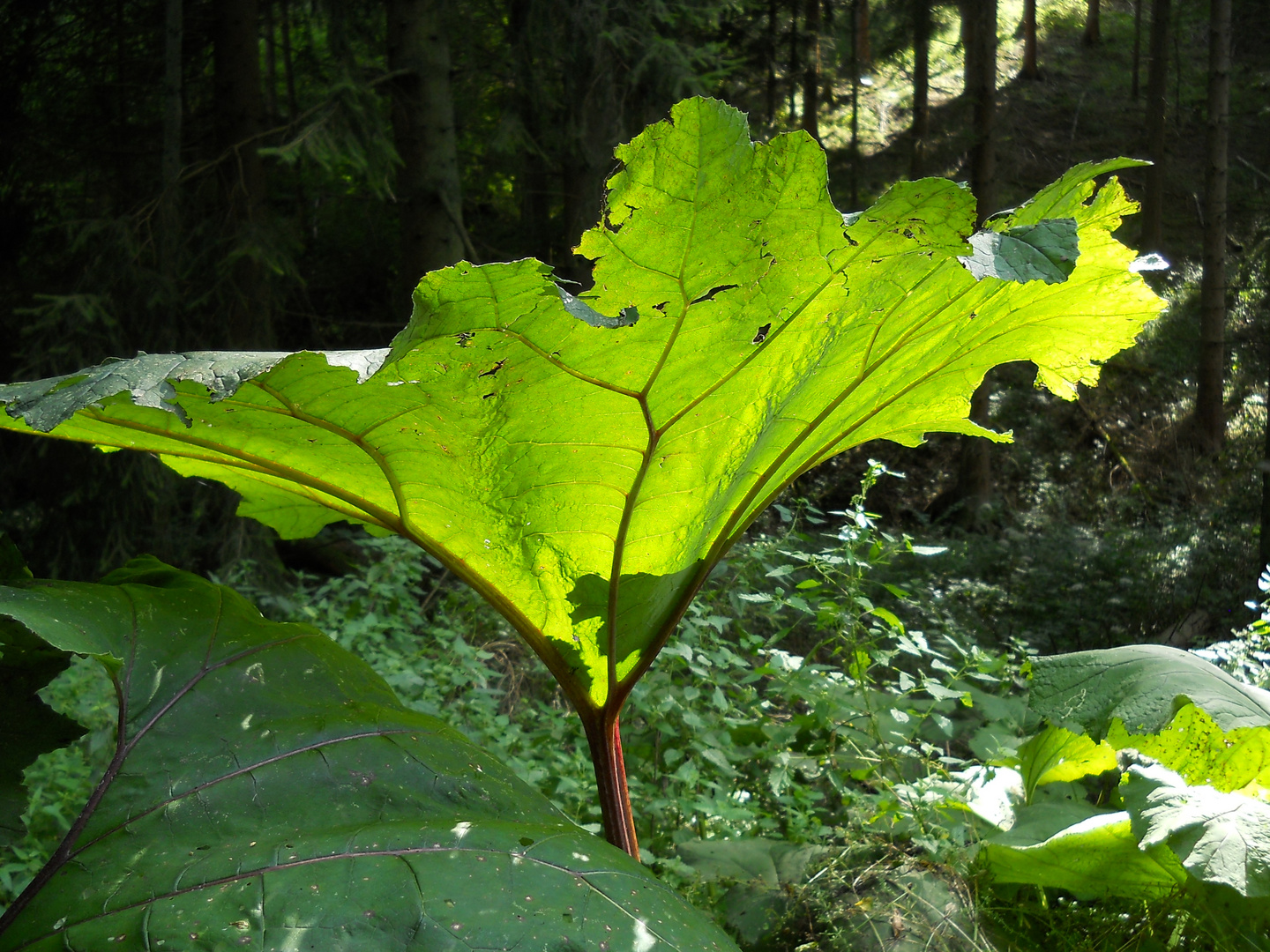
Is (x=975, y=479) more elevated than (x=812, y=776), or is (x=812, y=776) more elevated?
(x=812, y=776)

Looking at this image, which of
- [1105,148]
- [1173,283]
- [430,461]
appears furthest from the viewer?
[1105,148]

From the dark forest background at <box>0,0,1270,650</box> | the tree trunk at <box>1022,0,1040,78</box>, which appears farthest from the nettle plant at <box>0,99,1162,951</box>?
the tree trunk at <box>1022,0,1040,78</box>

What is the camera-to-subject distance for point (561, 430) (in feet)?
3.23

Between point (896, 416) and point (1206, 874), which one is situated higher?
point (896, 416)

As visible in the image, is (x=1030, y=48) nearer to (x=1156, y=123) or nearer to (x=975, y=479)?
(x=1156, y=123)

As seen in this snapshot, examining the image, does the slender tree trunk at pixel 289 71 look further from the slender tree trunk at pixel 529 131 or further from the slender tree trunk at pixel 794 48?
the slender tree trunk at pixel 794 48

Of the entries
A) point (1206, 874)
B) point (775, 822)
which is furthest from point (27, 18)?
Answer: point (1206, 874)

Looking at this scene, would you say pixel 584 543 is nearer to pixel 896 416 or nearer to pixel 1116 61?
pixel 896 416

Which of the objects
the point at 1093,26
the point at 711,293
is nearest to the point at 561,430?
the point at 711,293

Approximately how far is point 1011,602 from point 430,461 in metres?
8.38

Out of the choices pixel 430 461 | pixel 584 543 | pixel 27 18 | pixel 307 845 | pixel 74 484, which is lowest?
Answer: pixel 74 484

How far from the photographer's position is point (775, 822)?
2230 millimetres

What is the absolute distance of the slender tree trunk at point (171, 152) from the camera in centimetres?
614

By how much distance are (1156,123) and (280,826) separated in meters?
15.8
